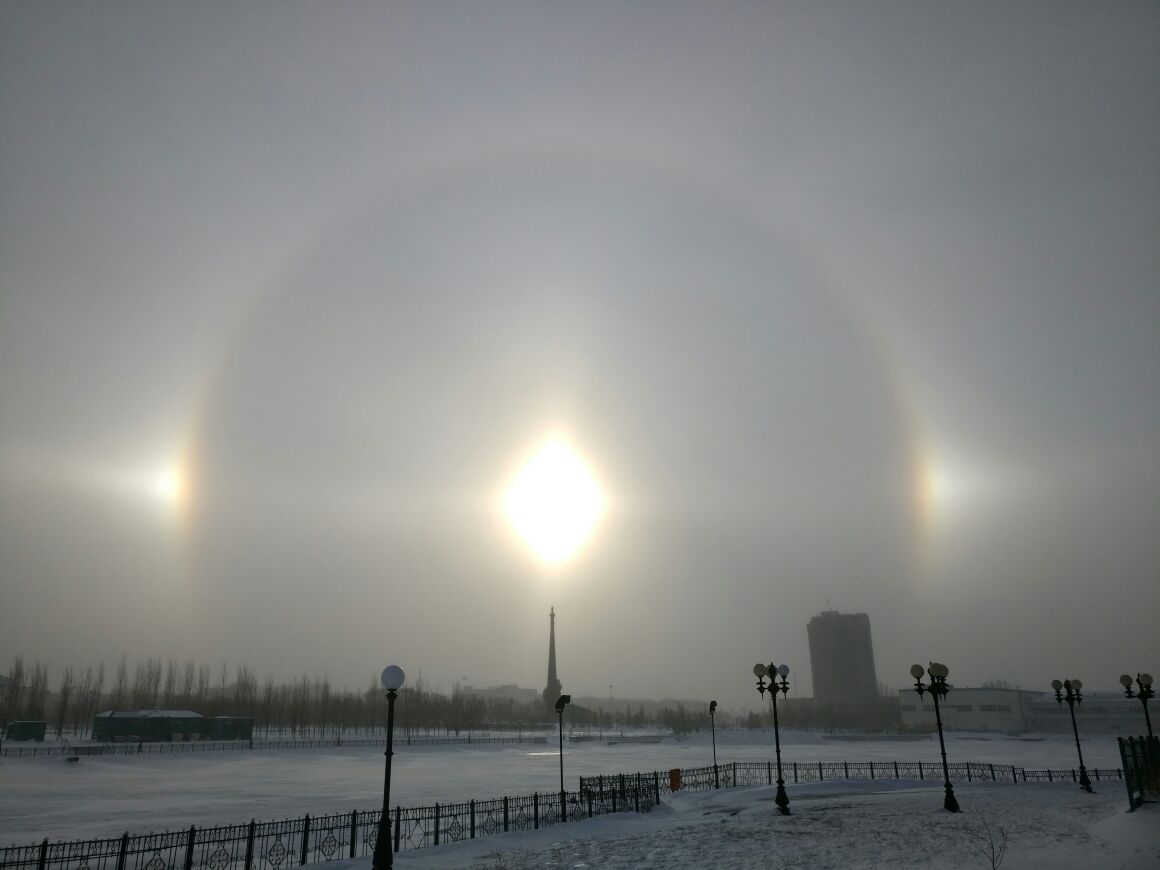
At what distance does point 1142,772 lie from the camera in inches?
876

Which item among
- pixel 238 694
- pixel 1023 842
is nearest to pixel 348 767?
pixel 1023 842

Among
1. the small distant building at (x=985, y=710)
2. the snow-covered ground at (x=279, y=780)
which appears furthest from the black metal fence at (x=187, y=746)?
the small distant building at (x=985, y=710)

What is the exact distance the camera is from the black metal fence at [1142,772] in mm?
21609

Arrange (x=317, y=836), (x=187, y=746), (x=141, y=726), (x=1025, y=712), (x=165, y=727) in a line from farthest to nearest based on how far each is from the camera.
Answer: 1. (x=1025, y=712)
2. (x=165, y=727)
3. (x=141, y=726)
4. (x=187, y=746)
5. (x=317, y=836)

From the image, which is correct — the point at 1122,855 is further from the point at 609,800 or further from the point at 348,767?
the point at 348,767

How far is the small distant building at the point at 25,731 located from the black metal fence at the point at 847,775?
75094mm

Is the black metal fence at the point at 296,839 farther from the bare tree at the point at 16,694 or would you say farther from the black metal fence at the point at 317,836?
the bare tree at the point at 16,694

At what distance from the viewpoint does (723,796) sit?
3462 cm

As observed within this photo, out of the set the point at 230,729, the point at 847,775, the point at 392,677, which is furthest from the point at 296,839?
the point at 230,729

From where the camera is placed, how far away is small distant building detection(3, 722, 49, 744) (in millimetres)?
79688

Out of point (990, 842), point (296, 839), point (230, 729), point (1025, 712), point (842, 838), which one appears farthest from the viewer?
point (1025, 712)

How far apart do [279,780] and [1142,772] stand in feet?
147

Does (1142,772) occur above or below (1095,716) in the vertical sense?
above

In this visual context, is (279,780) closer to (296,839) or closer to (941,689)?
(296,839)
